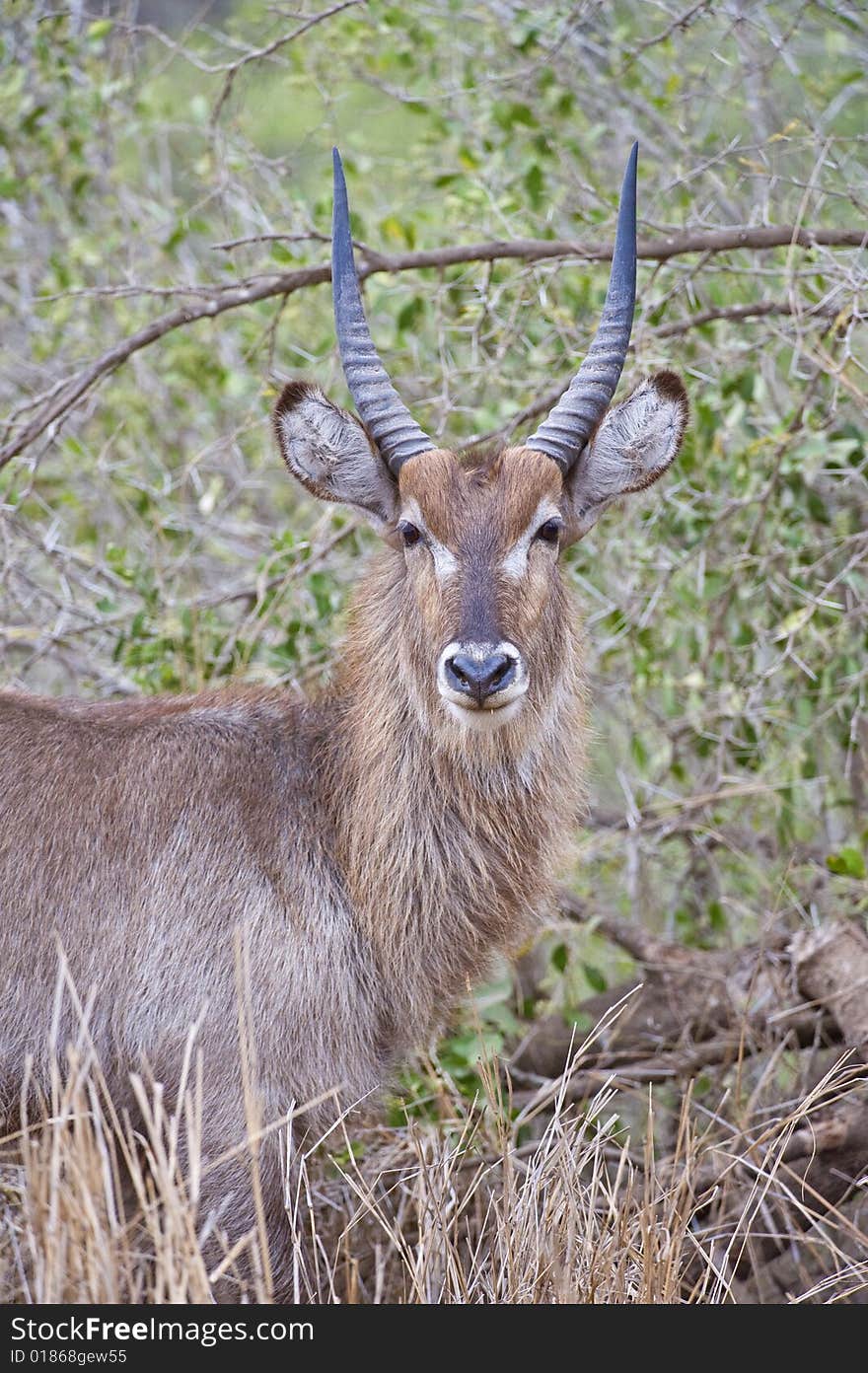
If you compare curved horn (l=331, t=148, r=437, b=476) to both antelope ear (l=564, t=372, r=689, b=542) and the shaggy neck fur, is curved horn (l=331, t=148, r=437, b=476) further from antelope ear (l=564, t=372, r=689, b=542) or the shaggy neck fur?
antelope ear (l=564, t=372, r=689, b=542)

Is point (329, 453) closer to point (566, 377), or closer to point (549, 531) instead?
point (549, 531)

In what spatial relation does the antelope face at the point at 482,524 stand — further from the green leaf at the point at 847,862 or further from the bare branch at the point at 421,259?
the green leaf at the point at 847,862

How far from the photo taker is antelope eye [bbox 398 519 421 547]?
15.3ft

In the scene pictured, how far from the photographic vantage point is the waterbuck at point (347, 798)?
4.30 metres

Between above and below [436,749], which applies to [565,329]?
above

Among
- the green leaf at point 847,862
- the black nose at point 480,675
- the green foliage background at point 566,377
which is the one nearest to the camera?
the black nose at point 480,675

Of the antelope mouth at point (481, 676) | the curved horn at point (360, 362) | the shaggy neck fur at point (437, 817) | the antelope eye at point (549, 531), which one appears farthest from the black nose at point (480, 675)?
the curved horn at point (360, 362)

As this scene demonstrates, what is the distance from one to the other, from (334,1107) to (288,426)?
2.18 metres

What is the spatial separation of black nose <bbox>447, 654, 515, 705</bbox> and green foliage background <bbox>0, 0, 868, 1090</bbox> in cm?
182

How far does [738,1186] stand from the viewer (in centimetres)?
507

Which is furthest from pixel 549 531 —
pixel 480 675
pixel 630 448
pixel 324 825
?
pixel 324 825

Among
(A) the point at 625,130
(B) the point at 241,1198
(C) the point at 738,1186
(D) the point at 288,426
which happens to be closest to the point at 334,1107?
(B) the point at 241,1198

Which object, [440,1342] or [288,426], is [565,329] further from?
[440,1342]

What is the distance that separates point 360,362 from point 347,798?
4.61ft
